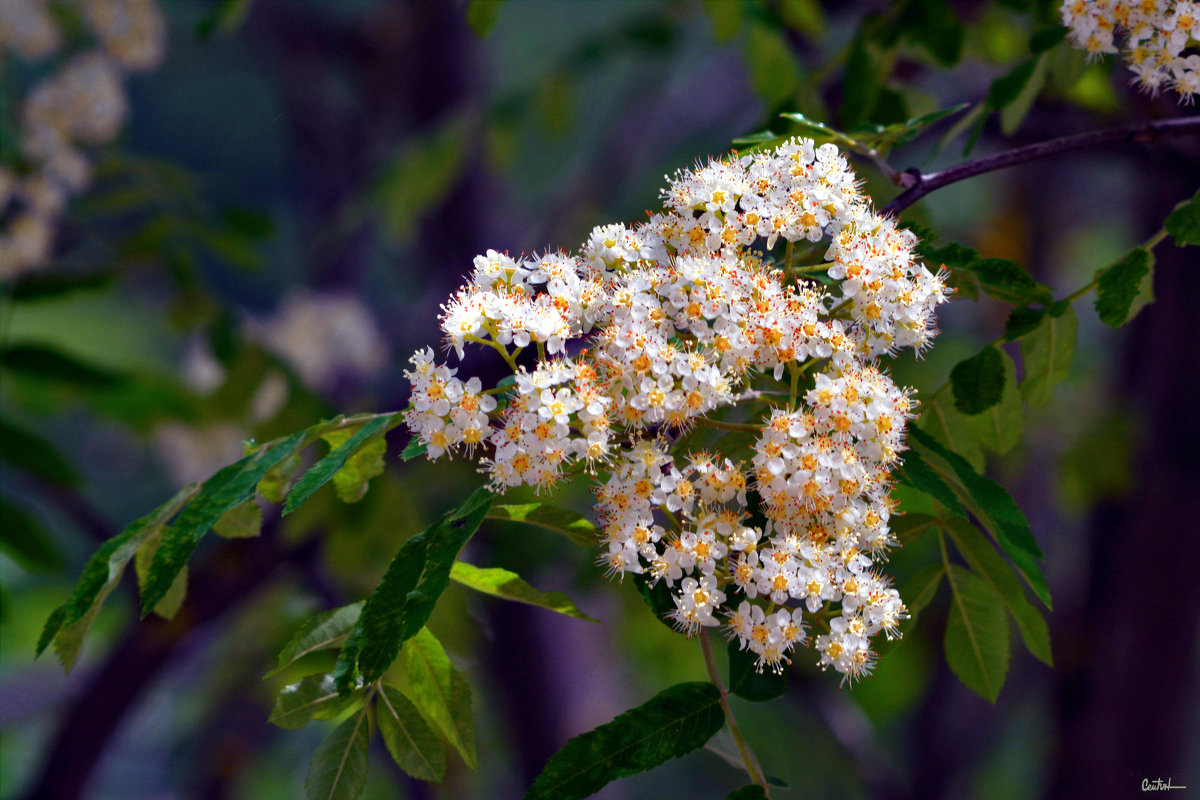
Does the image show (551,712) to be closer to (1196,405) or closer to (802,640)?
(1196,405)

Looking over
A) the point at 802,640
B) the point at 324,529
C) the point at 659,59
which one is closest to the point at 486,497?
the point at 802,640

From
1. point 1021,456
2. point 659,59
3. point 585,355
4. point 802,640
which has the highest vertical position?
point 659,59

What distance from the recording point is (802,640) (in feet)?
1.95

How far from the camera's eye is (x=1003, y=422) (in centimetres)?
81

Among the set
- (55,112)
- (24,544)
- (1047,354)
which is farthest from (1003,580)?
(55,112)

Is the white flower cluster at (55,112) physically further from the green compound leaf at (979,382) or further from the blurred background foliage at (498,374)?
the green compound leaf at (979,382)

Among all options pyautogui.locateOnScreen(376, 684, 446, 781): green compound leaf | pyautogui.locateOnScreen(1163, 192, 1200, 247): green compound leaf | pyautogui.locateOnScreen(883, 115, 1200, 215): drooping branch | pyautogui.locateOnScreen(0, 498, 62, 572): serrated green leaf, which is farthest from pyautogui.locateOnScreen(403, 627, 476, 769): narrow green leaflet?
pyautogui.locateOnScreen(0, 498, 62, 572): serrated green leaf

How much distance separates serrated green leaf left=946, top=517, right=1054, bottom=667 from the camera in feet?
2.30

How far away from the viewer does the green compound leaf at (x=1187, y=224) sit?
676 millimetres

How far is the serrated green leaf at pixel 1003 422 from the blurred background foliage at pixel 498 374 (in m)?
0.03

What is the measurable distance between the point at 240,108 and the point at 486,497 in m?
8.98

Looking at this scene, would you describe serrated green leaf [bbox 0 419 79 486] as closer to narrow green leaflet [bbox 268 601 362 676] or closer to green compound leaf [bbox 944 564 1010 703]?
narrow green leaflet [bbox 268 601 362 676]

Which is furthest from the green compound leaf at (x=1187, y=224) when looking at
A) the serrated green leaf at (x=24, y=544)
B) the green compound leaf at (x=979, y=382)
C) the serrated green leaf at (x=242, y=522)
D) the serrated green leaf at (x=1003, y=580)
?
the serrated green leaf at (x=24, y=544)

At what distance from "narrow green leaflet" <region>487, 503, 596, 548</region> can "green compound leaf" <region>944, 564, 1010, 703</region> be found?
29 cm
